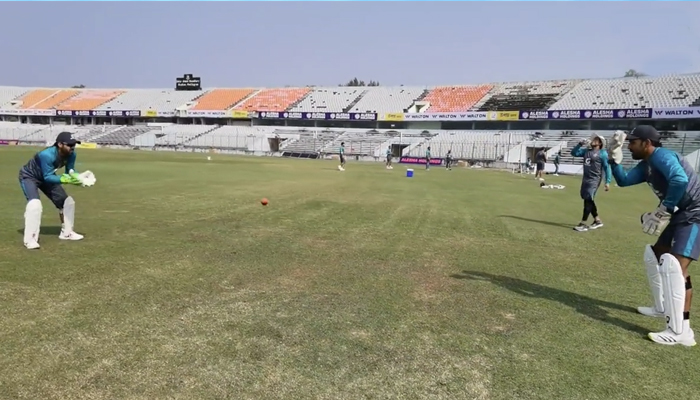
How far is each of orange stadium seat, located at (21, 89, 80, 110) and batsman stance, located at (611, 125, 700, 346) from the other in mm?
88937

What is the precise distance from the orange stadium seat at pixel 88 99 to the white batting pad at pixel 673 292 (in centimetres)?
8438

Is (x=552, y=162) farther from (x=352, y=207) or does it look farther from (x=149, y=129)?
(x=149, y=129)

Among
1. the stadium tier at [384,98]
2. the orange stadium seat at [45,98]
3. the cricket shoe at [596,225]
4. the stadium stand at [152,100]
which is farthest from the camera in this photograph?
the orange stadium seat at [45,98]

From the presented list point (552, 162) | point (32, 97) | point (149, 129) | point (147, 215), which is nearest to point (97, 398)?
point (147, 215)

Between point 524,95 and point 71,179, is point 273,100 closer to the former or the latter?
point 524,95

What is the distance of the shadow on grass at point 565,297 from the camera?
495 cm

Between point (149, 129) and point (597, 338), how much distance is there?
71.4 meters

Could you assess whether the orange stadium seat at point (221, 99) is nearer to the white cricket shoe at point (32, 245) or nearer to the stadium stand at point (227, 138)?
the stadium stand at point (227, 138)

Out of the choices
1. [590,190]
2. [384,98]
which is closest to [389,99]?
[384,98]

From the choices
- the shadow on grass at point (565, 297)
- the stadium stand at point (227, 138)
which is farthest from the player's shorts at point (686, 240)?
the stadium stand at point (227, 138)

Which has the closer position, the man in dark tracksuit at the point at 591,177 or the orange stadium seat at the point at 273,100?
the man in dark tracksuit at the point at 591,177

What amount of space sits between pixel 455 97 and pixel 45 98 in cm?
6912

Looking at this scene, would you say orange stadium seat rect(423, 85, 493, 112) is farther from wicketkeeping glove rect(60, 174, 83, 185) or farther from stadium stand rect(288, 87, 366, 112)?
wicketkeeping glove rect(60, 174, 83, 185)

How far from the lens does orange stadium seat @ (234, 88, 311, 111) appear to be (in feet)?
225
